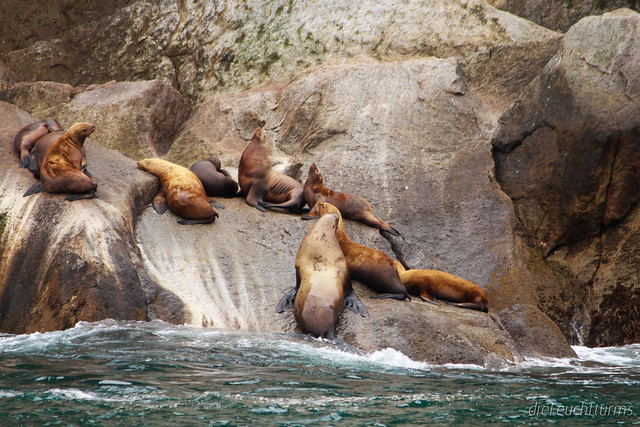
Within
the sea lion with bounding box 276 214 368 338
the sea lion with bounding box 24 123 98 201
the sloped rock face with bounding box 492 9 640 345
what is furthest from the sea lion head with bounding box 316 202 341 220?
the sloped rock face with bounding box 492 9 640 345

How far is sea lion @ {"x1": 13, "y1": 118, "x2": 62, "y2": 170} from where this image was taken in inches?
314

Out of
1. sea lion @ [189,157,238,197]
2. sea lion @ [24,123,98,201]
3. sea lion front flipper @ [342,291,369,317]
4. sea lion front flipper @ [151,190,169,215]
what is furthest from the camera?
sea lion @ [189,157,238,197]

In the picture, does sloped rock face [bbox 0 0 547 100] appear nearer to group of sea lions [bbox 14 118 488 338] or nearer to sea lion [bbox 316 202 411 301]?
group of sea lions [bbox 14 118 488 338]

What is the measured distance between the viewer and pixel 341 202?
916cm

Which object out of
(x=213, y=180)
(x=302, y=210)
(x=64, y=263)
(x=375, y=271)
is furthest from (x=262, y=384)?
(x=302, y=210)

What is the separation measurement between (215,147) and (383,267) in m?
5.24

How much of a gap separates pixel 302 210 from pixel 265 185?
62 cm

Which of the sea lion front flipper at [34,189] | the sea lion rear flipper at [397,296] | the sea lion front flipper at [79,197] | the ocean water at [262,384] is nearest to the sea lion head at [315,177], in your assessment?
the sea lion rear flipper at [397,296]

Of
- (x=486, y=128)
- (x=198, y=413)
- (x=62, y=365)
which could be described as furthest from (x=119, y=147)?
(x=198, y=413)

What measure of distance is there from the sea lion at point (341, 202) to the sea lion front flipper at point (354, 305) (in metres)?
2.14

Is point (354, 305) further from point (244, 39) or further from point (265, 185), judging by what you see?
point (244, 39)

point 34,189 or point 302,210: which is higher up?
point 34,189

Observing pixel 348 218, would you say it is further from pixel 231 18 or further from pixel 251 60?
pixel 231 18

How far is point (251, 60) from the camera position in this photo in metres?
13.3
